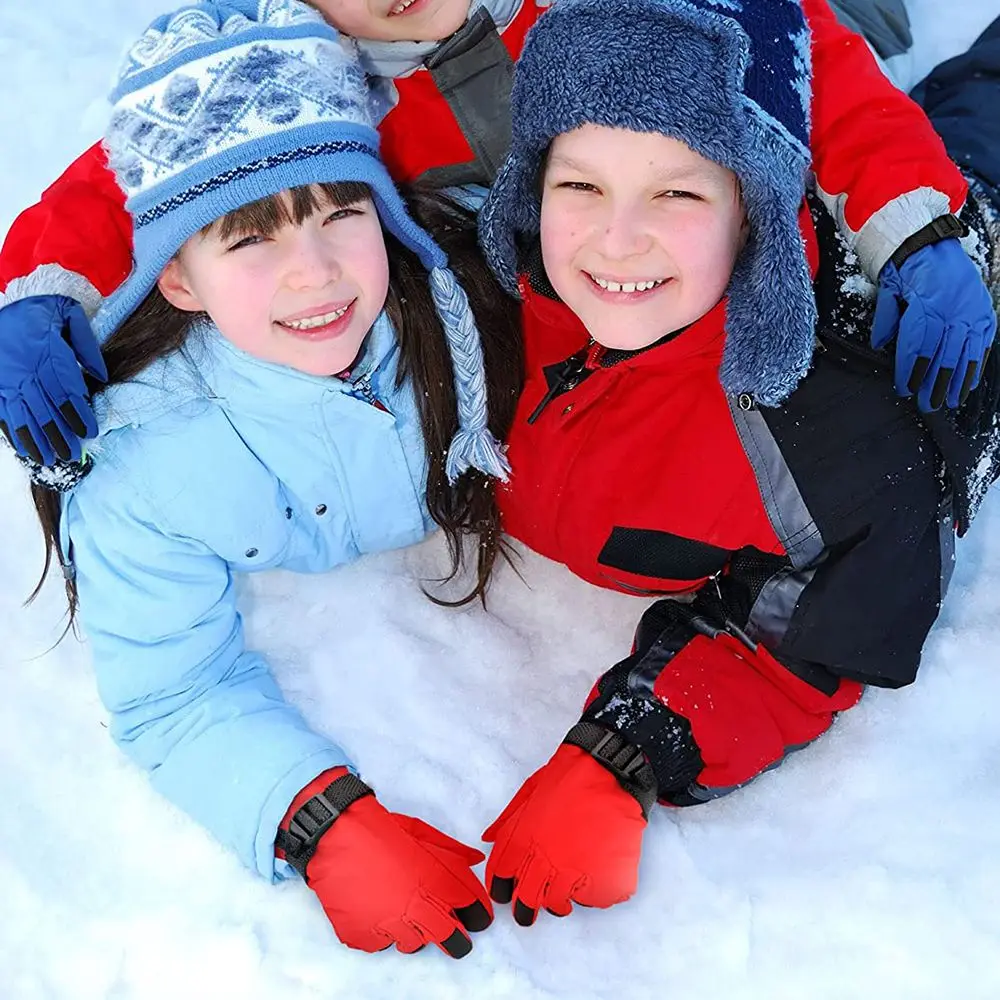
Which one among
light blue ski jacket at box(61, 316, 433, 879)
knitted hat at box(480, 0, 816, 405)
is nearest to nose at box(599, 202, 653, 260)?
knitted hat at box(480, 0, 816, 405)

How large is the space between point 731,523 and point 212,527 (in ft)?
2.51

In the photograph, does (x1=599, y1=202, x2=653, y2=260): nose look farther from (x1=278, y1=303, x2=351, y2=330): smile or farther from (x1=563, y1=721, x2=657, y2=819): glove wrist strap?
(x1=563, y1=721, x2=657, y2=819): glove wrist strap

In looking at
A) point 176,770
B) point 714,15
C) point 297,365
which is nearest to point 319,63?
point 297,365

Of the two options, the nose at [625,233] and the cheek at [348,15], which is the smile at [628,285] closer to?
the nose at [625,233]

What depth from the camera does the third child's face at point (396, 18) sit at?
1647 mm

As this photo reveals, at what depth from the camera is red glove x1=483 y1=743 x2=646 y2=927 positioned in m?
1.59

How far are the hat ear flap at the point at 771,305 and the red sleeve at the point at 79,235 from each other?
35.1 inches

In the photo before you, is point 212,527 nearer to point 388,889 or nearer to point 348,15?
point 388,889

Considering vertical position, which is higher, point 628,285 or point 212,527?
point 628,285

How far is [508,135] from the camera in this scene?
1.83m

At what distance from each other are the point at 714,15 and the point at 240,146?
0.59m

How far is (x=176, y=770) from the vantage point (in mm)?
1694

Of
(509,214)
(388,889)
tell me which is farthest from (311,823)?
(509,214)

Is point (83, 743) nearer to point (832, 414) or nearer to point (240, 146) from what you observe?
point (240, 146)
